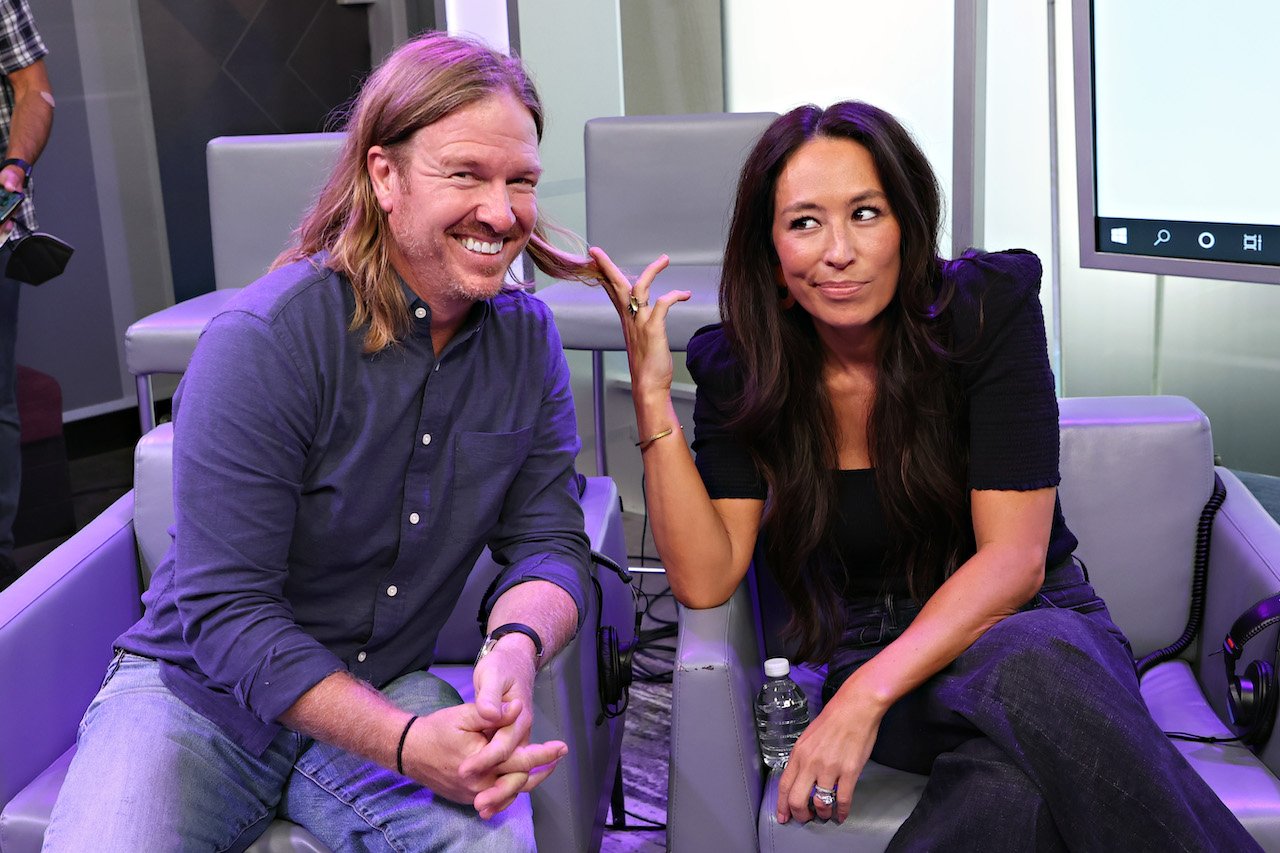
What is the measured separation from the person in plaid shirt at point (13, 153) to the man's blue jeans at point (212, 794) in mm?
2257

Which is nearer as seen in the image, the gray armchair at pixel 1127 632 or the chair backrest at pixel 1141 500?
the gray armchair at pixel 1127 632

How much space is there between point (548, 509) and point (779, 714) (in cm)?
45

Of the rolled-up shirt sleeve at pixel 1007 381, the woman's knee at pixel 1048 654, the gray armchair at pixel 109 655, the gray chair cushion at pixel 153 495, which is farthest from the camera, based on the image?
the gray chair cushion at pixel 153 495

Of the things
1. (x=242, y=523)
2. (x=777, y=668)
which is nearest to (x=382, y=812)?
(x=242, y=523)

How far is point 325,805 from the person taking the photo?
1657 millimetres

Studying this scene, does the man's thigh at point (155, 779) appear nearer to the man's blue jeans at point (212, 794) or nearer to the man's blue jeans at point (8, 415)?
the man's blue jeans at point (212, 794)

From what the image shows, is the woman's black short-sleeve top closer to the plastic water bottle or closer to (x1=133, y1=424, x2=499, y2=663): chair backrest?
the plastic water bottle

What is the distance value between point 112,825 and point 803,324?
118 centimetres

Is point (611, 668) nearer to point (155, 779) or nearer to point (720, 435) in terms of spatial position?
point (720, 435)

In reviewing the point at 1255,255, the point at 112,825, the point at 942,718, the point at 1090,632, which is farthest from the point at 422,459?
the point at 1255,255

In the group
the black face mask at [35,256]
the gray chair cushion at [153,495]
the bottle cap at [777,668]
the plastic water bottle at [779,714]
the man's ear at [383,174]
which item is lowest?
the plastic water bottle at [779,714]

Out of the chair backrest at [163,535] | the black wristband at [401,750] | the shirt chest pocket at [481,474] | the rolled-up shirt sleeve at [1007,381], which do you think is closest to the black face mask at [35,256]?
the chair backrest at [163,535]

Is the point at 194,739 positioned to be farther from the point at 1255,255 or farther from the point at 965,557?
the point at 1255,255

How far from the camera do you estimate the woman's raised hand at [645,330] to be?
193 centimetres
